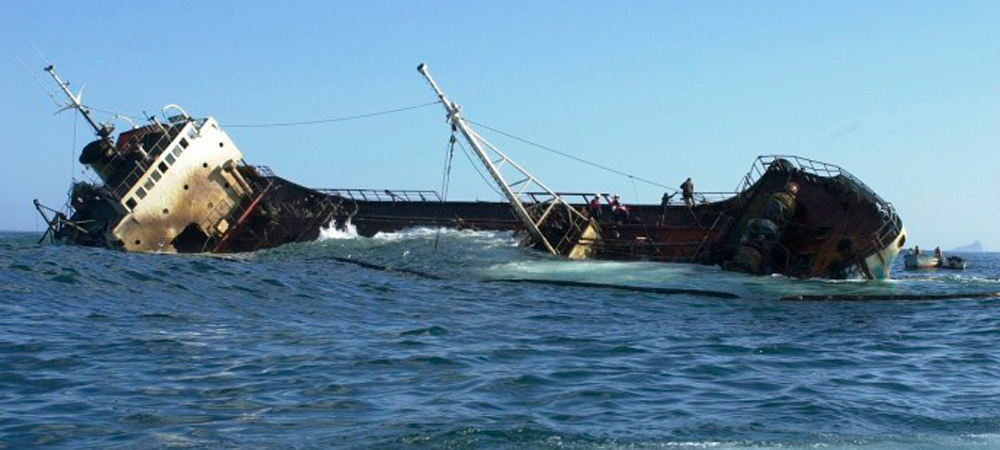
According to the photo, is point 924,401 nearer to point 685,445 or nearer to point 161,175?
point 685,445

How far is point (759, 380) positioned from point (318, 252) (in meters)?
26.3

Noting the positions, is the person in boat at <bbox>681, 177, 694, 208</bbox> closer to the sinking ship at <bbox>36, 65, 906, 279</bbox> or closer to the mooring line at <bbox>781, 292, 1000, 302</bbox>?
the sinking ship at <bbox>36, 65, 906, 279</bbox>

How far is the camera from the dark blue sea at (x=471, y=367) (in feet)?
31.9

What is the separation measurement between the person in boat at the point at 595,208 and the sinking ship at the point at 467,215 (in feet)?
0.17

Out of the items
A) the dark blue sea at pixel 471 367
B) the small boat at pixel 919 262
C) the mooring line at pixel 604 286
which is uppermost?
the small boat at pixel 919 262

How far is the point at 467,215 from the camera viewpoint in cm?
4219

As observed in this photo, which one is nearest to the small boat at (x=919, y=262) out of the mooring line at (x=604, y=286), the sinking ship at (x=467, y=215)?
the sinking ship at (x=467, y=215)

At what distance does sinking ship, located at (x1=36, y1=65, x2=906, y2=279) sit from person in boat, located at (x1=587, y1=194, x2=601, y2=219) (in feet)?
0.17

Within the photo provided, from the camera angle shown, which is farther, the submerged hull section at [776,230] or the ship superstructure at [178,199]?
the ship superstructure at [178,199]

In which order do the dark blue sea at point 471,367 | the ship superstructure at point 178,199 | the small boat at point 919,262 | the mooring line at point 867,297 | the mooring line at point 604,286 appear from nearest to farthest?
the dark blue sea at point 471,367
the mooring line at point 867,297
the mooring line at point 604,286
the ship superstructure at point 178,199
the small boat at point 919,262

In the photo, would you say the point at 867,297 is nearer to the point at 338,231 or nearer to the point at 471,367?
the point at 471,367

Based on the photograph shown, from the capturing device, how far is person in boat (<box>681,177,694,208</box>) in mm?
34469

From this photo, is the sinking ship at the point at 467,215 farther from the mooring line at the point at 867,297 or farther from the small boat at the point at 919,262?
the small boat at the point at 919,262

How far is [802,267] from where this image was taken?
2933 cm
